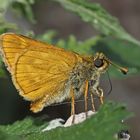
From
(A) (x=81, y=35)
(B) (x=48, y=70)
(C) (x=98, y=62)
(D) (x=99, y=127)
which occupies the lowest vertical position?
(A) (x=81, y=35)

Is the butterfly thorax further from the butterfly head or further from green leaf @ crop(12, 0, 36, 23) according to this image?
green leaf @ crop(12, 0, 36, 23)

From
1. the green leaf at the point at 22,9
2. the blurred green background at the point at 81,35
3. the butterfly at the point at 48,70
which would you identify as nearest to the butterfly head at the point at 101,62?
the butterfly at the point at 48,70

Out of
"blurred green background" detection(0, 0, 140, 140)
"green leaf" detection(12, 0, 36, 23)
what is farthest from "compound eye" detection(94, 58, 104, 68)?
"green leaf" detection(12, 0, 36, 23)

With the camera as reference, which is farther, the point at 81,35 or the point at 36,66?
the point at 81,35

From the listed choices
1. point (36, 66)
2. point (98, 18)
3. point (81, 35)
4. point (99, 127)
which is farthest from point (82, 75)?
point (81, 35)

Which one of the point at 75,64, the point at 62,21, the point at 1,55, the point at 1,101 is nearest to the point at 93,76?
the point at 75,64

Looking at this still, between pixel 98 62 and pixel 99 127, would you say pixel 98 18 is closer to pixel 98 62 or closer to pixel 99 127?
pixel 98 62

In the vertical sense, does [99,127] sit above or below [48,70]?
above

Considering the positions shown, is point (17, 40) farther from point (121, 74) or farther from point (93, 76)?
point (121, 74)
